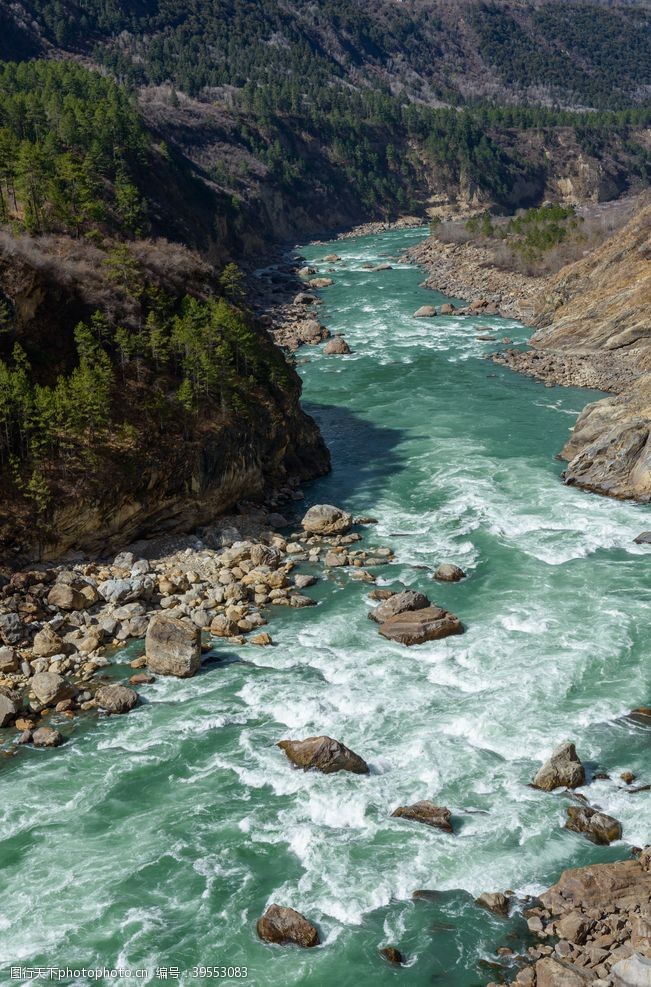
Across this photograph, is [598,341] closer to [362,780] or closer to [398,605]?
[398,605]

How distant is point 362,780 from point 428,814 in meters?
2.52

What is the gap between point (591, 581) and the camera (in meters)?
37.1

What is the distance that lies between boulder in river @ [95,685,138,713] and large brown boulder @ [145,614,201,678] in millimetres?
1979

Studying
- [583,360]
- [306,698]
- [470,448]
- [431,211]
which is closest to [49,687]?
[306,698]

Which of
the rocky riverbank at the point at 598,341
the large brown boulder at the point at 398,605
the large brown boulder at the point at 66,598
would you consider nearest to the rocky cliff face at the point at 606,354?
the rocky riverbank at the point at 598,341

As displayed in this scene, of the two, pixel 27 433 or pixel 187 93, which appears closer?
pixel 27 433

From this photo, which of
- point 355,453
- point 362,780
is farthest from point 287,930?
point 355,453

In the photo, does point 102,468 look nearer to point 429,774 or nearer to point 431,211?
point 429,774

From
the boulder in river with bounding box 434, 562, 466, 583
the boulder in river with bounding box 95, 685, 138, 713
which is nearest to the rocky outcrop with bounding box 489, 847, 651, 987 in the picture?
the boulder in river with bounding box 95, 685, 138, 713

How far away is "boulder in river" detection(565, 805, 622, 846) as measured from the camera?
23.2 m

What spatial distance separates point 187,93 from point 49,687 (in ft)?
602

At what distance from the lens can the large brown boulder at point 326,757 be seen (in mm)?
26109

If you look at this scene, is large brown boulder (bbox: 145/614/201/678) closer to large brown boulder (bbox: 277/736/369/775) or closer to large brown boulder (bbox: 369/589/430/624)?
large brown boulder (bbox: 277/736/369/775)

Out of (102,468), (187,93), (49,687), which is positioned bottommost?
(49,687)
